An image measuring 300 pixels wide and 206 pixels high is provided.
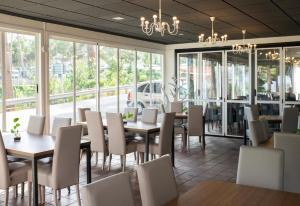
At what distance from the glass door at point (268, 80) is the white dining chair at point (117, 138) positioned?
16.0ft

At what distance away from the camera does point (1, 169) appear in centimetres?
353

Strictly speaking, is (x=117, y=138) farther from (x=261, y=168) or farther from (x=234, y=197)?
(x=234, y=197)

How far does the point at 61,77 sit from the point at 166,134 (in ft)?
9.16

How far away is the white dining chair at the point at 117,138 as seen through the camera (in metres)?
5.33

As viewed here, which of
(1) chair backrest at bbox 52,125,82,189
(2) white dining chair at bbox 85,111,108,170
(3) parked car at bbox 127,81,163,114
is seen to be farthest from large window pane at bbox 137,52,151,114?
(1) chair backrest at bbox 52,125,82,189

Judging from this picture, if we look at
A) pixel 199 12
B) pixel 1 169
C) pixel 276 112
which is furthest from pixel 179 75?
pixel 1 169

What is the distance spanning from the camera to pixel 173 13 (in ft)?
18.8

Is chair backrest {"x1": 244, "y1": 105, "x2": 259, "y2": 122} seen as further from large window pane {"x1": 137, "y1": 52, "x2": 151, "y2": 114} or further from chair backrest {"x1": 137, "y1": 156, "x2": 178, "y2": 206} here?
chair backrest {"x1": 137, "y1": 156, "x2": 178, "y2": 206}

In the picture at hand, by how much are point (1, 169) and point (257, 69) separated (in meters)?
7.32

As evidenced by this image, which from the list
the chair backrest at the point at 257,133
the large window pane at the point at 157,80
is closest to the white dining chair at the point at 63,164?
the chair backrest at the point at 257,133

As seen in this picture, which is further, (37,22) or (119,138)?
(37,22)

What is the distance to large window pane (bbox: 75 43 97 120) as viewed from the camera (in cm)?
728

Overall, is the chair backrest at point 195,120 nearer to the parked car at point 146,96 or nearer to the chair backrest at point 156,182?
the parked car at point 146,96

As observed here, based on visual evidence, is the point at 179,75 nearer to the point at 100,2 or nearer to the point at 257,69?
the point at 257,69
